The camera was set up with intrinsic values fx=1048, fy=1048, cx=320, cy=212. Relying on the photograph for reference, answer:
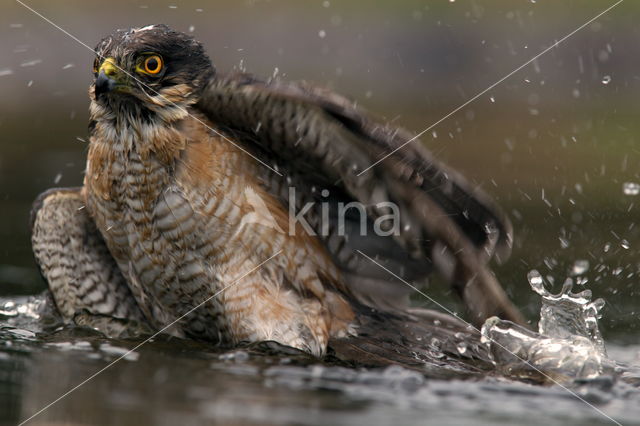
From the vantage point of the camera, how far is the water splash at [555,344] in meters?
6.10

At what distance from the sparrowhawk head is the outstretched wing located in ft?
0.67

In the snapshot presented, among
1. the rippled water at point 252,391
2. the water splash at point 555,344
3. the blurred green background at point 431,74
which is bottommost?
the rippled water at point 252,391

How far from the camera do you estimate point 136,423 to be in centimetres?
475

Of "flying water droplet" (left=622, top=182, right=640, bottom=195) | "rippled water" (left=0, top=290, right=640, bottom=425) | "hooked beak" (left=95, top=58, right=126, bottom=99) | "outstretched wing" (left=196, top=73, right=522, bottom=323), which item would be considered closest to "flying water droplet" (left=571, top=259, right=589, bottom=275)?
"rippled water" (left=0, top=290, right=640, bottom=425)

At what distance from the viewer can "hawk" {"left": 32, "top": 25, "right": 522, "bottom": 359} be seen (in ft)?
19.6

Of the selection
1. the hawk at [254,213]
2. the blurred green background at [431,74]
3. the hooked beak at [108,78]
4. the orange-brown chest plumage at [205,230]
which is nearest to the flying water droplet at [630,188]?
the blurred green background at [431,74]

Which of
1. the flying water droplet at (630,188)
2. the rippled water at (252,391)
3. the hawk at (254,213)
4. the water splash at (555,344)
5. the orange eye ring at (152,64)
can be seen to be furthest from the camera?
the flying water droplet at (630,188)

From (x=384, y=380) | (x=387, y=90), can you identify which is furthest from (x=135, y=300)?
(x=387, y=90)

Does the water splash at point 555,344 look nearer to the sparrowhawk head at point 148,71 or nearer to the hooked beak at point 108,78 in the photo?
the sparrowhawk head at point 148,71

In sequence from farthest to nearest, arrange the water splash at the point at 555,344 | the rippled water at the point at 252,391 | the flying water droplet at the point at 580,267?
1. the flying water droplet at the point at 580,267
2. the water splash at the point at 555,344
3. the rippled water at the point at 252,391

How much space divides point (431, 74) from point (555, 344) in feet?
47.9

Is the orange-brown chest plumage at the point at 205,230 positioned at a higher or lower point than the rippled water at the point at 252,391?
higher

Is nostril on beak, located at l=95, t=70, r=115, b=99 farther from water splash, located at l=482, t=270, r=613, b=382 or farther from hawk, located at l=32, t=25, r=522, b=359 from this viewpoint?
water splash, located at l=482, t=270, r=613, b=382

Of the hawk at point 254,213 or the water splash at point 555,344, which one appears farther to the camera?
the water splash at point 555,344
